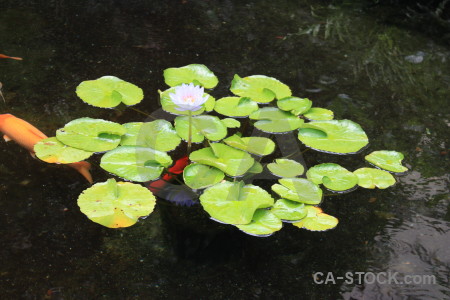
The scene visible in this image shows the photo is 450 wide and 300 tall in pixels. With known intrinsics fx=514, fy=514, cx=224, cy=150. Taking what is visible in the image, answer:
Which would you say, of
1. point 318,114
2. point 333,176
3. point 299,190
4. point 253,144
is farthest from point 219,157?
point 318,114

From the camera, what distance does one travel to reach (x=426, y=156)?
1675mm

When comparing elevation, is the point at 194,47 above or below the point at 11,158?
above

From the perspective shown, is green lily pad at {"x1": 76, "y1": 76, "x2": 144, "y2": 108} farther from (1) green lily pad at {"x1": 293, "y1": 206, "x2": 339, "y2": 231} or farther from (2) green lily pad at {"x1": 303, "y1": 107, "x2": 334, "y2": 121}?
(1) green lily pad at {"x1": 293, "y1": 206, "x2": 339, "y2": 231}

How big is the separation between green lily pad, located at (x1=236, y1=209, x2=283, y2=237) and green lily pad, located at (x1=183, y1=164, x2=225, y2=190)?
135mm

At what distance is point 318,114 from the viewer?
1.67 meters

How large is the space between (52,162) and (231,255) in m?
0.58

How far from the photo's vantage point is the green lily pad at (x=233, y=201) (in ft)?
4.09

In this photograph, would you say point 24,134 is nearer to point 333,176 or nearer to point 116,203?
point 116,203

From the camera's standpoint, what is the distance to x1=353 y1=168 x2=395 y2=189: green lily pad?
149 centimetres

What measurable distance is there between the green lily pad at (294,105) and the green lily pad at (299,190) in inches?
11.3

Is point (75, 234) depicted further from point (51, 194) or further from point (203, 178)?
point (203, 178)

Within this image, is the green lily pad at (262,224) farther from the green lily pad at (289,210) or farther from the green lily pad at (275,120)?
the green lily pad at (275,120)

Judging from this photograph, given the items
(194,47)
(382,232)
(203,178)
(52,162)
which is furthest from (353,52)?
(52,162)

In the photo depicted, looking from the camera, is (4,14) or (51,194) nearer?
(51,194)
